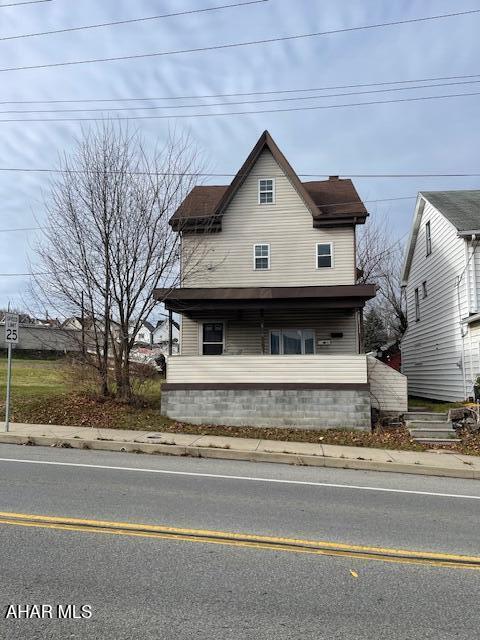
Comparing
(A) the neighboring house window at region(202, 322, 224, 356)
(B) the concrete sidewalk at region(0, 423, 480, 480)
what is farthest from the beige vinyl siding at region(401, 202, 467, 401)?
(A) the neighboring house window at region(202, 322, 224, 356)

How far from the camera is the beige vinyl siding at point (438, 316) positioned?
1844 cm

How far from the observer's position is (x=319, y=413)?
14.7m

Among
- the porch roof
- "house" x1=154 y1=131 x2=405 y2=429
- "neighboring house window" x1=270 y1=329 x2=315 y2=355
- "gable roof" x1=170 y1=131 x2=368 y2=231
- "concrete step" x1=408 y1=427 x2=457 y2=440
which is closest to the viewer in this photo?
"concrete step" x1=408 y1=427 x2=457 y2=440

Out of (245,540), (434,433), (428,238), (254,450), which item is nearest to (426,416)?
(434,433)

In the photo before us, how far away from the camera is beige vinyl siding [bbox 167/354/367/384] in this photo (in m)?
14.9

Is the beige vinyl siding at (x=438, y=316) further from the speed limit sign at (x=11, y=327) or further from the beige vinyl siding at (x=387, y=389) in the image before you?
the speed limit sign at (x=11, y=327)

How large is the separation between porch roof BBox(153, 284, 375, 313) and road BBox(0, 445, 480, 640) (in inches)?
337

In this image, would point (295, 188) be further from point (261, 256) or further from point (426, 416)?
point (426, 416)

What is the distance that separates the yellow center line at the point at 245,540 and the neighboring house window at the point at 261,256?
14.8 m

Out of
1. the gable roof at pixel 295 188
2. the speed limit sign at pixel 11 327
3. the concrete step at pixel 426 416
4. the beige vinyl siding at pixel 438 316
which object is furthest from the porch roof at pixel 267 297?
the speed limit sign at pixel 11 327

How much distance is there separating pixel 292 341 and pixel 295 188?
5.83 metres

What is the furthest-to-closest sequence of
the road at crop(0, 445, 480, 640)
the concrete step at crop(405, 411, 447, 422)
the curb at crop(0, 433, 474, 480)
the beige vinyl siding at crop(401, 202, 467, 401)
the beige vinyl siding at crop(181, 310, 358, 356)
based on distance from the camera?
the beige vinyl siding at crop(181, 310, 358, 356)
the beige vinyl siding at crop(401, 202, 467, 401)
the concrete step at crop(405, 411, 447, 422)
the curb at crop(0, 433, 474, 480)
the road at crop(0, 445, 480, 640)

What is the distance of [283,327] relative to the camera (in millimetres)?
19406

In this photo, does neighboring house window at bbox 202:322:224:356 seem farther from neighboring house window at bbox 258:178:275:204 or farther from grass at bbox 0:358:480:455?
neighboring house window at bbox 258:178:275:204
